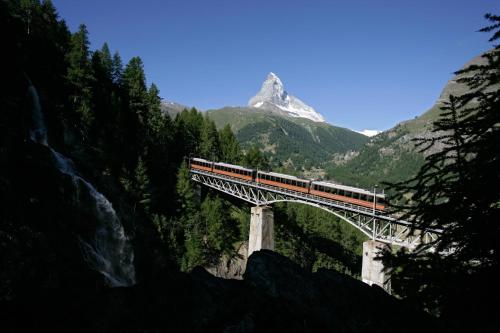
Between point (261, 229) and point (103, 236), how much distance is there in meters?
20.2

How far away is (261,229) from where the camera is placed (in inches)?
1699

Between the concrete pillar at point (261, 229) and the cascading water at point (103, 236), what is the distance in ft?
53.5

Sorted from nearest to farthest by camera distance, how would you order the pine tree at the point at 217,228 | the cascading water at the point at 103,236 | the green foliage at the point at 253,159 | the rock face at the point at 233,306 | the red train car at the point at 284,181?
the rock face at the point at 233,306 < the cascading water at the point at 103,236 < the red train car at the point at 284,181 < the pine tree at the point at 217,228 < the green foliage at the point at 253,159

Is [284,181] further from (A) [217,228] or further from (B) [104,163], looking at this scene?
(B) [104,163]

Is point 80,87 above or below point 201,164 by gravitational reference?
above

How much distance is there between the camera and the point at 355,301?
5762 mm

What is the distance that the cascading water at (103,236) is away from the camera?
27.5 metres

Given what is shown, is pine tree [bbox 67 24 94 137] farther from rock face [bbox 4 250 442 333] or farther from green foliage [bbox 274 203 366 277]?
rock face [bbox 4 250 442 333]

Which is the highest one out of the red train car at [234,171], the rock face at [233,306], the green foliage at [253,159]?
the green foliage at [253,159]

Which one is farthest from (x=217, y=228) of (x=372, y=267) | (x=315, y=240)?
(x=372, y=267)

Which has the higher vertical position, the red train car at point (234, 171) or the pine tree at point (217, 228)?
the red train car at point (234, 171)

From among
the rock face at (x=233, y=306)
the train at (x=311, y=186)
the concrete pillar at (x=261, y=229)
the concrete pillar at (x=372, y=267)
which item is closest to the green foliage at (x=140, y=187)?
the train at (x=311, y=186)

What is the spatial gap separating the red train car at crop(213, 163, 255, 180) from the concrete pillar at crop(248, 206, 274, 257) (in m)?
5.82

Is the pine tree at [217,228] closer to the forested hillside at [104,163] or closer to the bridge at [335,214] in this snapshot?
the forested hillside at [104,163]
